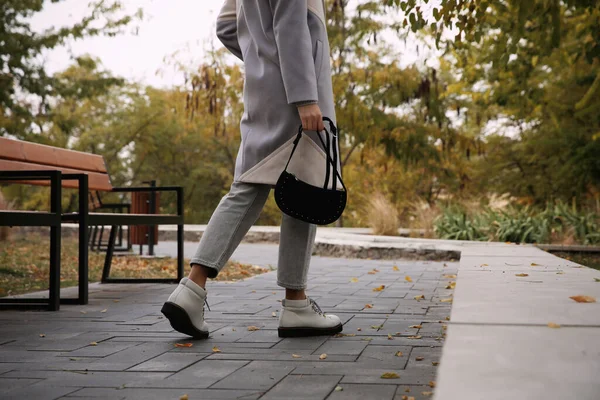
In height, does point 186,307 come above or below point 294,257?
below

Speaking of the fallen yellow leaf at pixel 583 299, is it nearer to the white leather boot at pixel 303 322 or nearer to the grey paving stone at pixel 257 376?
the grey paving stone at pixel 257 376

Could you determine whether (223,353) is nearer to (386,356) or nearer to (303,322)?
(303,322)

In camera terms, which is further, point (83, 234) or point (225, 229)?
point (83, 234)

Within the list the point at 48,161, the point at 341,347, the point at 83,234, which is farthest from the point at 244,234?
the point at 48,161

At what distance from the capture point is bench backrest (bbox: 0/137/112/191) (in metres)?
5.33

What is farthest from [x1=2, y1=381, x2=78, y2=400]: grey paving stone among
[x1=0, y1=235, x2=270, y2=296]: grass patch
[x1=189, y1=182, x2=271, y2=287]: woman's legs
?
[x1=0, y1=235, x2=270, y2=296]: grass patch

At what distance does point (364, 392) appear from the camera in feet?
7.76

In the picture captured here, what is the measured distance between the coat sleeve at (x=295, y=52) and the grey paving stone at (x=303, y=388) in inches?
49.9

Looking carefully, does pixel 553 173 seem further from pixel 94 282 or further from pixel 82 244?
pixel 82 244

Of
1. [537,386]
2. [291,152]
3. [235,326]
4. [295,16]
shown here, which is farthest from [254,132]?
[537,386]

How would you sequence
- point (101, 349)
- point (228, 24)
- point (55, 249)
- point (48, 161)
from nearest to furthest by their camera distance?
1. point (101, 349)
2. point (228, 24)
3. point (55, 249)
4. point (48, 161)

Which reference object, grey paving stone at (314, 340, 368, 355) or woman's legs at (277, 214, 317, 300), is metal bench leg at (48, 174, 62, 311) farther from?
grey paving stone at (314, 340, 368, 355)

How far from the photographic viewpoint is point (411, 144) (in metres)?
15.8

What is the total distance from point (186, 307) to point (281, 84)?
1.10m
